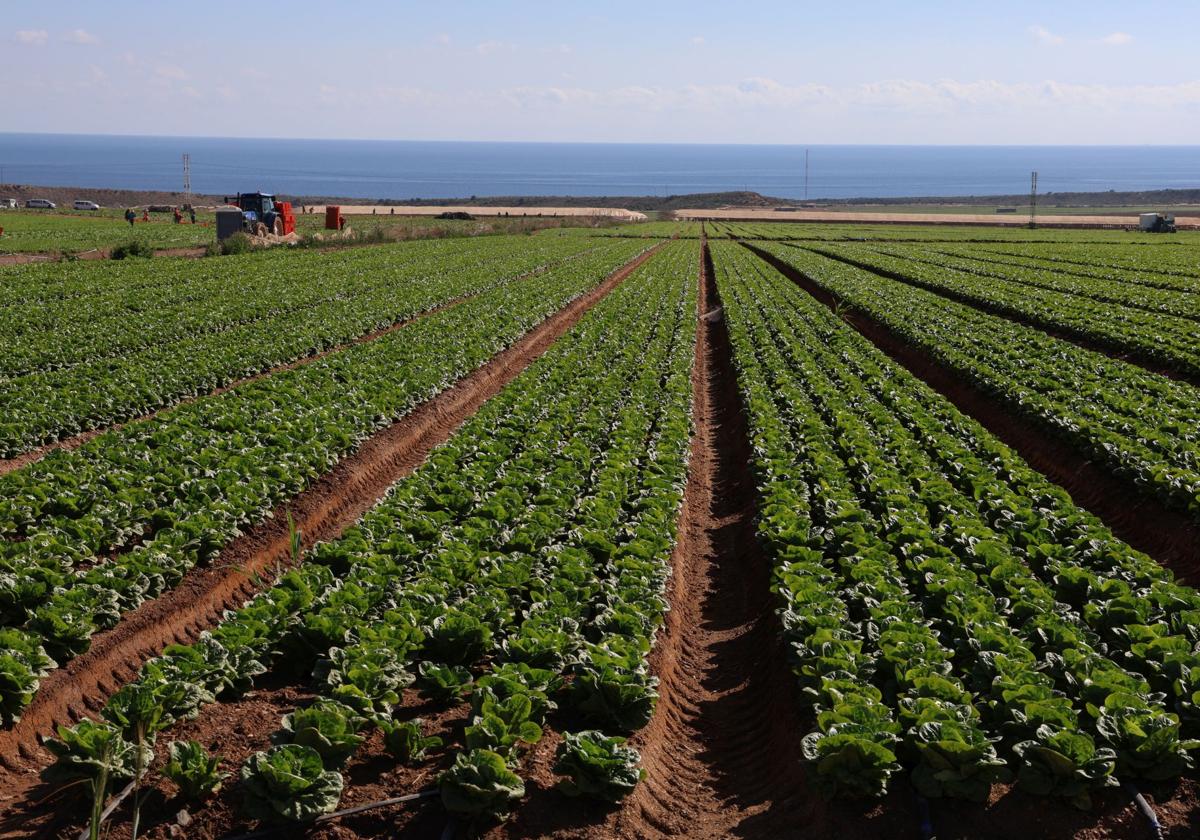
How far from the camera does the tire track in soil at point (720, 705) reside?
6.31 meters

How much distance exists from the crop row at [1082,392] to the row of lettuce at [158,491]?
432 inches

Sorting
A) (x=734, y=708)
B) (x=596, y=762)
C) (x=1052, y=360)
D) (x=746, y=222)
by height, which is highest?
(x=746, y=222)

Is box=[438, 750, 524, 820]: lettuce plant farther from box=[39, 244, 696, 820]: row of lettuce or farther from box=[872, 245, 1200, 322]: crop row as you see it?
box=[872, 245, 1200, 322]: crop row

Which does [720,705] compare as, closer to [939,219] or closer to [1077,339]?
[1077,339]

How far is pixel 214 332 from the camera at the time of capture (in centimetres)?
2427

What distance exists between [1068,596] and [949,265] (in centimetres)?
4198

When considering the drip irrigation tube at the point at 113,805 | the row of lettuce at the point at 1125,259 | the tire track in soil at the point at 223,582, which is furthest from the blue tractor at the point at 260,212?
the drip irrigation tube at the point at 113,805

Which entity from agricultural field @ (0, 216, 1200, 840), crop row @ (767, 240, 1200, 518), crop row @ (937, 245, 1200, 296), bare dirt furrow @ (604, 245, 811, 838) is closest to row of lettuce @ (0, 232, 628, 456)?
agricultural field @ (0, 216, 1200, 840)

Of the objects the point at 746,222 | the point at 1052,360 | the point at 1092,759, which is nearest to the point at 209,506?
the point at 1092,759

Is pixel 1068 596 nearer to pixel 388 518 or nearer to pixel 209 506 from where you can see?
pixel 388 518

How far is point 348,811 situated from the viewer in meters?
5.79

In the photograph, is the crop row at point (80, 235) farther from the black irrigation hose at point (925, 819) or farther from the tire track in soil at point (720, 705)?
the black irrigation hose at point (925, 819)

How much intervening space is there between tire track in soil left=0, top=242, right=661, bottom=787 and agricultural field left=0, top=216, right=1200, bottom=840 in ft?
0.12

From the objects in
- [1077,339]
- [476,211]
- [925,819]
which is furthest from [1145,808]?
[476,211]
